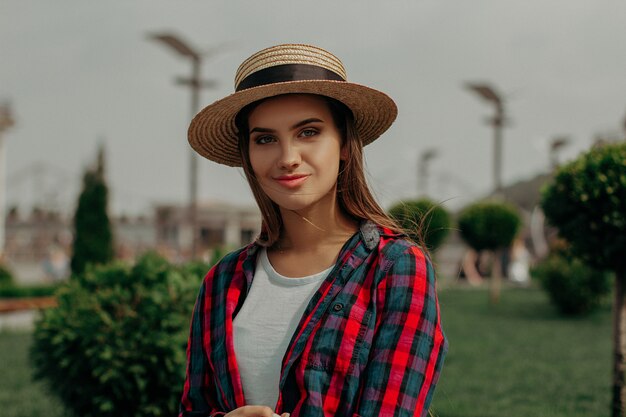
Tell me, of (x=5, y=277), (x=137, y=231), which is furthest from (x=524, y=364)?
(x=137, y=231)

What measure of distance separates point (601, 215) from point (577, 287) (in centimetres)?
916

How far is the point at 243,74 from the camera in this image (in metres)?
2.01

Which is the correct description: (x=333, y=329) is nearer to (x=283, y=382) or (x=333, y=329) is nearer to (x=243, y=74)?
(x=283, y=382)

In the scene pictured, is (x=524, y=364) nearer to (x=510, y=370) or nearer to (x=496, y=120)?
(x=510, y=370)

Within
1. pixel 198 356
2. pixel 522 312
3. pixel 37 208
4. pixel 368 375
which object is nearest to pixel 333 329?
pixel 368 375

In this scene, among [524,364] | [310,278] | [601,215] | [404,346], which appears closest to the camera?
[404,346]

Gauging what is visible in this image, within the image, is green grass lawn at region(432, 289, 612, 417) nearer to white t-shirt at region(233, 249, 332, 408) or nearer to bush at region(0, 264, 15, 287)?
white t-shirt at region(233, 249, 332, 408)

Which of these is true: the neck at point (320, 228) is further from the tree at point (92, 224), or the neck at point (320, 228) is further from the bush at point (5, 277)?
the bush at point (5, 277)

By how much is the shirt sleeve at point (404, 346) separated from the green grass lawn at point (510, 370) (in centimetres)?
168

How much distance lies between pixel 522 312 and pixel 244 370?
45.4ft

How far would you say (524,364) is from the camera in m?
8.45

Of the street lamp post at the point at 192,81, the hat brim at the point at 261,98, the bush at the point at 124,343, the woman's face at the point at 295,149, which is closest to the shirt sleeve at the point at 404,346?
the woman's face at the point at 295,149

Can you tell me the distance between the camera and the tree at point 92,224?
19172 mm

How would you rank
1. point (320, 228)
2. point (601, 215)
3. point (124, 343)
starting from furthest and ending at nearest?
point (601, 215) < point (124, 343) < point (320, 228)
